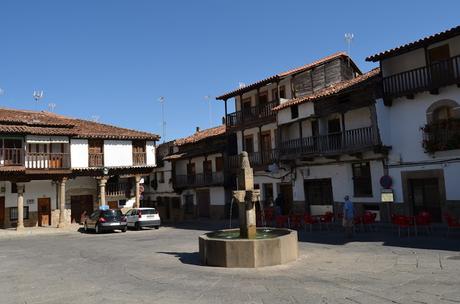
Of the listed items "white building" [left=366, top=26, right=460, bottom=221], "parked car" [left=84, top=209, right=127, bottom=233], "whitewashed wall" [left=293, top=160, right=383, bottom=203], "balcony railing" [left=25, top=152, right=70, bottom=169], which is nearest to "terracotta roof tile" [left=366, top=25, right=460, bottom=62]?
"white building" [left=366, top=26, right=460, bottom=221]

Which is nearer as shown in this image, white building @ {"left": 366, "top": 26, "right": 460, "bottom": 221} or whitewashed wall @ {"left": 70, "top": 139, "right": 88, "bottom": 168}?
white building @ {"left": 366, "top": 26, "right": 460, "bottom": 221}

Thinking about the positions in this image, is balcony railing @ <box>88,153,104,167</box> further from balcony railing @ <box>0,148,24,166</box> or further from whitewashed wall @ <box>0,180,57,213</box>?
balcony railing @ <box>0,148,24,166</box>

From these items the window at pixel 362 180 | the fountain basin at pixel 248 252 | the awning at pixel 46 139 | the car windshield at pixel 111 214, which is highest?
the awning at pixel 46 139

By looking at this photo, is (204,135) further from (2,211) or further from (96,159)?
(2,211)

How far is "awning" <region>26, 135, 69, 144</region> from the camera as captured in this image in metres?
27.9

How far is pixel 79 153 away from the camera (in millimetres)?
30656

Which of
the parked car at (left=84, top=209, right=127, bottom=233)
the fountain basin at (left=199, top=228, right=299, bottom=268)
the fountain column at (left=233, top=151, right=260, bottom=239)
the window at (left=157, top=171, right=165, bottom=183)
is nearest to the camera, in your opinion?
the fountain basin at (left=199, top=228, right=299, bottom=268)

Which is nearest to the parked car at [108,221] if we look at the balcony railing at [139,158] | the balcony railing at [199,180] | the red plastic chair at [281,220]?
the balcony railing at [199,180]

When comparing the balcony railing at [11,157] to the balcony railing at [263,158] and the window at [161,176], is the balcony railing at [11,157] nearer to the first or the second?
the window at [161,176]

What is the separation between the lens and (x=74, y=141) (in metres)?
30.5

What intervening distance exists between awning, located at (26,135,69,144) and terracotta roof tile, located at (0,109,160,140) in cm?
52

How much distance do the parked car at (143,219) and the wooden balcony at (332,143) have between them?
887 centimetres

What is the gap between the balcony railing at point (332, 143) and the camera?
20297 mm

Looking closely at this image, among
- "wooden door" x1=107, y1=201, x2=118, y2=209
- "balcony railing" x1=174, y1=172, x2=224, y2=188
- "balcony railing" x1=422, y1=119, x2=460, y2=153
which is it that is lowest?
"wooden door" x1=107, y1=201, x2=118, y2=209
